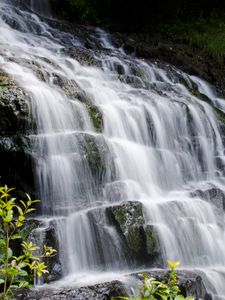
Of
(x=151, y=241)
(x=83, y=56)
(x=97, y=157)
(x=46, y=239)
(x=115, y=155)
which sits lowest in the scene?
(x=151, y=241)

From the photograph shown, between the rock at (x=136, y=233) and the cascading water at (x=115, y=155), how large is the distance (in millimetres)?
109

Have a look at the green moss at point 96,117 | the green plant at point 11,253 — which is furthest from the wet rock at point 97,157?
the green plant at point 11,253

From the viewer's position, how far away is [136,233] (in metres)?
5.22

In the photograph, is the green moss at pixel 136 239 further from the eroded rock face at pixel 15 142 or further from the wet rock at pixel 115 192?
the eroded rock face at pixel 15 142

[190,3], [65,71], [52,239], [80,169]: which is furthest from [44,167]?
[190,3]

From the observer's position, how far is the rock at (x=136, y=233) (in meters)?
5.16

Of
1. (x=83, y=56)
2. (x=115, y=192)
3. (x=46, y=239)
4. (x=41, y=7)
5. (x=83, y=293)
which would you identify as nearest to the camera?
(x=83, y=293)

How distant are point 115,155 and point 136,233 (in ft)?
5.18

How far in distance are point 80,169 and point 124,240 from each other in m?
1.27

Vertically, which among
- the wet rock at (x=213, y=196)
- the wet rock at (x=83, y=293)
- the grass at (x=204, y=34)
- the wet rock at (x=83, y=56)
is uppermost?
the grass at (x=204, y=34)

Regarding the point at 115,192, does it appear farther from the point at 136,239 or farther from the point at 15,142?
the point at 15,142

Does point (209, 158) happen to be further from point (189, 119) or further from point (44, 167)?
point (44, 167)

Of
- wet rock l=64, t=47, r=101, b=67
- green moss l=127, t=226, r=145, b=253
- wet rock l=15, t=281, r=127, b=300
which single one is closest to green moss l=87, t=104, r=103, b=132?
green moss l=127, t=226, r=145, b=253

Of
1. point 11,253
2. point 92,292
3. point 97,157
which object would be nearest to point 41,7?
point 97,157
